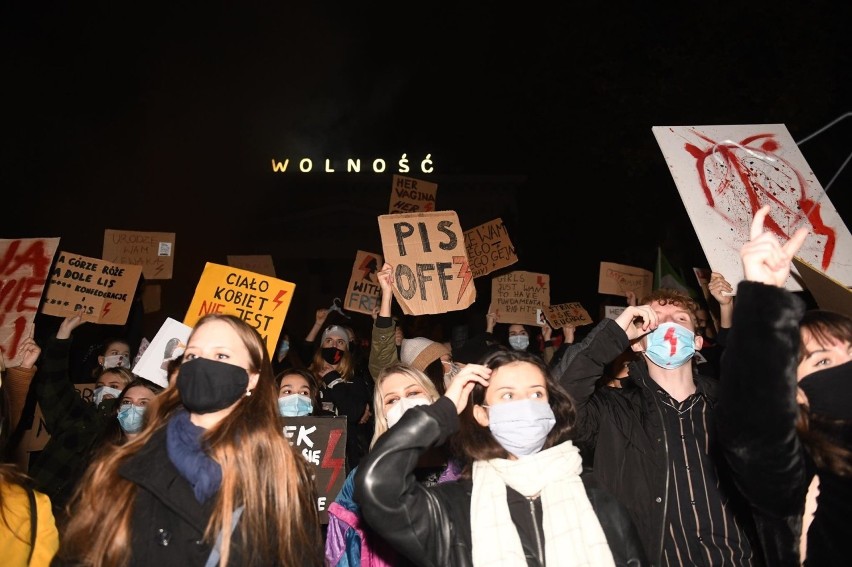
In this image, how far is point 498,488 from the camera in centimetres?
259

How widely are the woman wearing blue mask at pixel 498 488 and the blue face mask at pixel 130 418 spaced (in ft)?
7.44

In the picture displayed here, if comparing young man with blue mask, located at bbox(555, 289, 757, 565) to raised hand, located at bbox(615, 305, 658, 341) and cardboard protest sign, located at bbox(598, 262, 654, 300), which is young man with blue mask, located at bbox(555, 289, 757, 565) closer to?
raised hand, located at bbox(615, 305, 658, 341)

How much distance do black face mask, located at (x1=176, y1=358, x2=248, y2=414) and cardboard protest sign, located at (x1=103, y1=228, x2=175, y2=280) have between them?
5.77 meters

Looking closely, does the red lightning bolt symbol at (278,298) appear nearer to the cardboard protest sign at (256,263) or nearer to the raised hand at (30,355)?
the raised hand at (30,355)

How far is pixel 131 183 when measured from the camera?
53.7 feet

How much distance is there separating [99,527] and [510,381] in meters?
1.63

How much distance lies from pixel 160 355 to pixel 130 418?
0.47 metres

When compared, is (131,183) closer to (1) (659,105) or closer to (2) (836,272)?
(1) (659,105)

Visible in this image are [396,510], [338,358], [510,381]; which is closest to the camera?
[396,510]

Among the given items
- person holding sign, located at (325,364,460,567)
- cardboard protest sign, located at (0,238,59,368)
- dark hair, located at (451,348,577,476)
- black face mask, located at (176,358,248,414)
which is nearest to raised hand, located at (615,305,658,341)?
dark hair, located at (451,348,577,476)

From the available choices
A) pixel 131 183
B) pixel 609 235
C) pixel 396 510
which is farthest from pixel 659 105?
pixel 131 183

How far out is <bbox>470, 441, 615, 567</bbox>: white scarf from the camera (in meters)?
2.43

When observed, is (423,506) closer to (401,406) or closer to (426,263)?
(401,406)

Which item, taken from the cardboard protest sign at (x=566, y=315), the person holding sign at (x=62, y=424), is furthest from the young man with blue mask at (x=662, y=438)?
the cardboard protest sign at (x=566, y=315)
